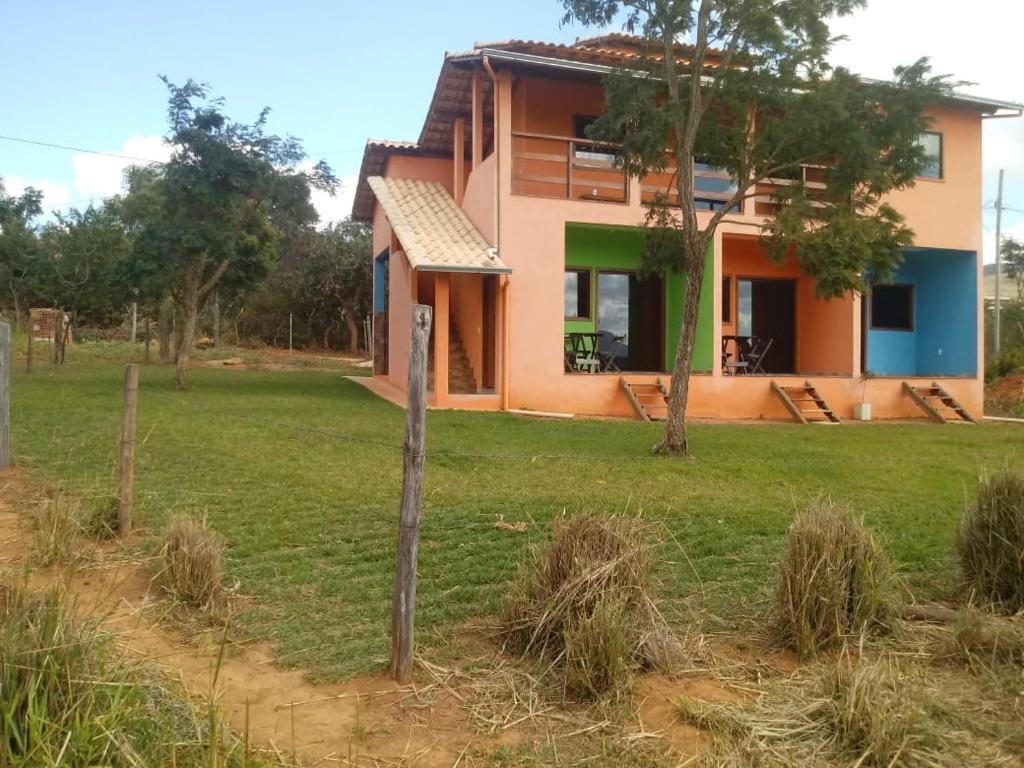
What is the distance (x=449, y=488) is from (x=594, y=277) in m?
9.69

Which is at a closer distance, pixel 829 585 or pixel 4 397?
pixel 829 585

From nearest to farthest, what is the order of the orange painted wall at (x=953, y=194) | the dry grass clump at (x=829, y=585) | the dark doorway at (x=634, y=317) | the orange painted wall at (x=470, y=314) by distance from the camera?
the dry grass clump at (x=829, y=585) < the orange painted wall at (x=470, y=314) < the orange painted wall at (x=953, y=194) < the dark doorway at (x=634, y=317)

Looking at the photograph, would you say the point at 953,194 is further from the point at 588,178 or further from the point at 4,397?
the point at 4,397

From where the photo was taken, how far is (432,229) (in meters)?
14.8

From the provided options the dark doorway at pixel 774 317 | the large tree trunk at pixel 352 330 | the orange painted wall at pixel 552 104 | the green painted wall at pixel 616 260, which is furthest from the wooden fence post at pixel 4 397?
the large tree trunk at pixel 352 330

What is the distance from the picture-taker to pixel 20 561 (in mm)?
4617

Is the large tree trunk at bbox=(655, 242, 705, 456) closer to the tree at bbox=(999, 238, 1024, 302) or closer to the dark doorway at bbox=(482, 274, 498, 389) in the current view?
the dark doorway at bbox=(482, 274, 498, 389)

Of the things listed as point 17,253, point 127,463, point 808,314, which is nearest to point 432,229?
point 808,314

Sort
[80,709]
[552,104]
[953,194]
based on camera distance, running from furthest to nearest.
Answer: [953,194] → [552,104] → [80,709]

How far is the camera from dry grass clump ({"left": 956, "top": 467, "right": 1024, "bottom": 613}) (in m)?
4.48

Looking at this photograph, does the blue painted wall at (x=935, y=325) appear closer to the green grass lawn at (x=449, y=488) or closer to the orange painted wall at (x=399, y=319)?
the green grass lawn at (x=449, y=488)

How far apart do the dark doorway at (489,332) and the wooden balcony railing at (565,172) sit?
1939 millimetres

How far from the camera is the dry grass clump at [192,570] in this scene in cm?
421

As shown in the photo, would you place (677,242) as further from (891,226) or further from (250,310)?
(250,310)
